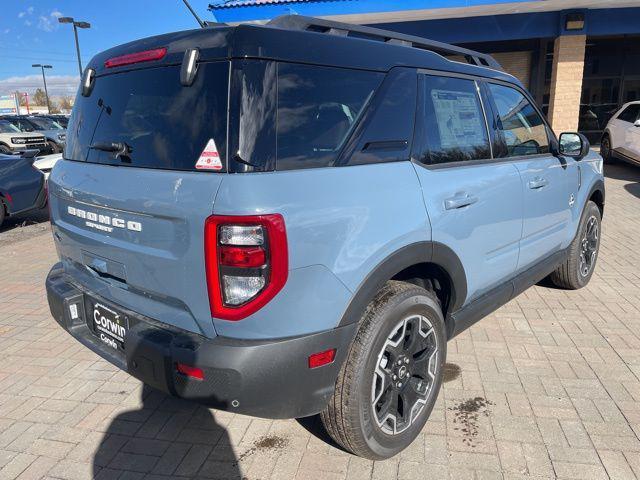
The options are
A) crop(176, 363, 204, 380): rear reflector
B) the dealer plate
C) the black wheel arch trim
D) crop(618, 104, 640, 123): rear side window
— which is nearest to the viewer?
crop(176, 363, 204, 380): rear reflector

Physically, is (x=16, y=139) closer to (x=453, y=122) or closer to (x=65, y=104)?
(x=453, y=122)

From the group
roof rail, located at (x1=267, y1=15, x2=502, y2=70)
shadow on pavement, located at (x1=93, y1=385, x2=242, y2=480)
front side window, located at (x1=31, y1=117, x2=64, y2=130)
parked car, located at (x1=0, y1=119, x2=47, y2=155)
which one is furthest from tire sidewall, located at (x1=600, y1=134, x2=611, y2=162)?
front side window, located at (x1=31, y1=117, x2=64, y2=130)

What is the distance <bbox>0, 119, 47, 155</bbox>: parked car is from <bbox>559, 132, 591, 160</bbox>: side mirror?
18.1m

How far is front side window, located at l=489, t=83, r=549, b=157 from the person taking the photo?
10.6 feet

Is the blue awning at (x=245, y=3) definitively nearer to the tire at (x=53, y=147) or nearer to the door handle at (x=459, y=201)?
the door handle at (x=459, y=201)

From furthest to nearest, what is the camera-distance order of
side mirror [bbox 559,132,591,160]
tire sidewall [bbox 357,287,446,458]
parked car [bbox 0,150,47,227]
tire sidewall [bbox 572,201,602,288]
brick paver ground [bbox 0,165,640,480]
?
parked car [bbox 0,150,47,227] → tire sidewall [bbox 572,201,602,288] → side mirror [bbox 559,132,591,160] → brick paver ground [bbox 0,165,640,480] → tire sidewall [bbox 357,287,446,458]

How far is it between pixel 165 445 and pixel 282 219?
1.57 metres

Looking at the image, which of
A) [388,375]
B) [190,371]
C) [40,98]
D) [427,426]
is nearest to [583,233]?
[427,426]

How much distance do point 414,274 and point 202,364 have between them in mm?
1266

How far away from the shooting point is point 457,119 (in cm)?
288

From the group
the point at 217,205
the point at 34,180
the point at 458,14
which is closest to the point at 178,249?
the point at 217,205

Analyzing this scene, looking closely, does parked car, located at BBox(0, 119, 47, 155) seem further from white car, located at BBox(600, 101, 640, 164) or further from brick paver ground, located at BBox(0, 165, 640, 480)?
white car, located at BBox(600, 101, 640, 164)

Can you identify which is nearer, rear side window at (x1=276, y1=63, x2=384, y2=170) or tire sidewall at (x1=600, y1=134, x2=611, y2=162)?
rear side window at (x1=276, y1=63, x2=384, y2=170)

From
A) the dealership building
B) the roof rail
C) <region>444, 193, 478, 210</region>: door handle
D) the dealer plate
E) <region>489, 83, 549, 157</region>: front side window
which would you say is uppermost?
the dealership building
